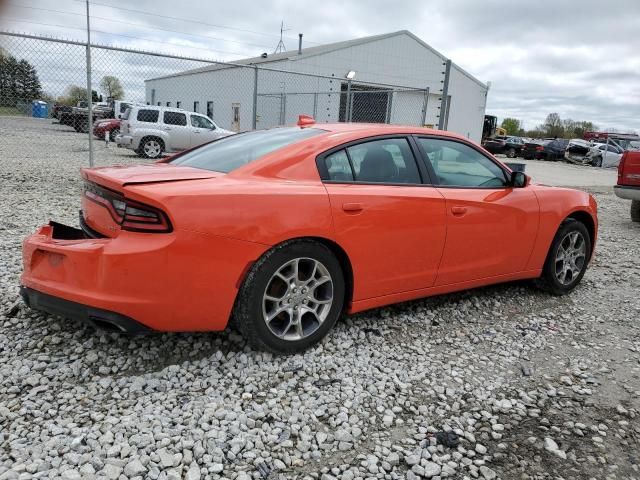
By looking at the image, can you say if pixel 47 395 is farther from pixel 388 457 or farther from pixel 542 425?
pixel 542 425

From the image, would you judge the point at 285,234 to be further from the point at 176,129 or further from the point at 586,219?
the point at 176,129

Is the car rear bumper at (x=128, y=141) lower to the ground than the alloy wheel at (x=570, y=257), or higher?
higher

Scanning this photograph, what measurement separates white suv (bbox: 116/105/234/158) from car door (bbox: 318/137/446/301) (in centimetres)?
1331

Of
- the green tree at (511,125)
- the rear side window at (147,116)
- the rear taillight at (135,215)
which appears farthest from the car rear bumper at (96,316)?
the green tree at (511,125)

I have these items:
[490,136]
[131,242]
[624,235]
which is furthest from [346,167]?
[490,136]

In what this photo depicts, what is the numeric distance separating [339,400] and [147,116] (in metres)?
14.8

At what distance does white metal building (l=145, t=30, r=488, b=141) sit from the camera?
914 inches

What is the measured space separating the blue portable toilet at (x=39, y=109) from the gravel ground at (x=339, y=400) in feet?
16.6

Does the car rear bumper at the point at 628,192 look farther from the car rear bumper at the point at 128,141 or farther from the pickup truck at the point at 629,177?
the car rear bumper at the point at 128,141

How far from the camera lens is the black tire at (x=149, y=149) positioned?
15.6 m

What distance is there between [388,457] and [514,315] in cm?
226

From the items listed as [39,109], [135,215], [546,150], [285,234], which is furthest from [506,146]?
[135,215]

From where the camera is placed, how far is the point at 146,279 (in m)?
2.68

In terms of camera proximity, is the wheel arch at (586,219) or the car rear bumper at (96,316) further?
the wheel arch at (586,219)
